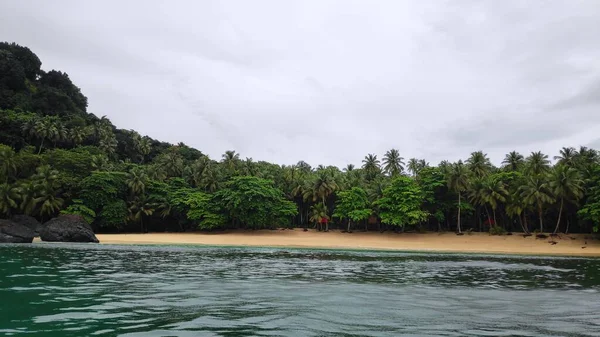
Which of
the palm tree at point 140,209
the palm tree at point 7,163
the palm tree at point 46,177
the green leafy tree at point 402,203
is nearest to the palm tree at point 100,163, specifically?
the palm tree at point 46,177

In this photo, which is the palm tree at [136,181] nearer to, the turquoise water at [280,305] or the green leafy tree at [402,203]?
the green leafy tree at [402,203]

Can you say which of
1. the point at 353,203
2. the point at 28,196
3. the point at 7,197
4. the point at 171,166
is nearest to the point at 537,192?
the point at 353,203

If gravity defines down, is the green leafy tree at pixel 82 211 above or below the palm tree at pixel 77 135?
below

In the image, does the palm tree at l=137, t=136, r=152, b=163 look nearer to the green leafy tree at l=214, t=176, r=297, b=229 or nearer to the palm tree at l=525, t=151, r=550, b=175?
the green leafy tree at l=214, t=176, r=297, b=229

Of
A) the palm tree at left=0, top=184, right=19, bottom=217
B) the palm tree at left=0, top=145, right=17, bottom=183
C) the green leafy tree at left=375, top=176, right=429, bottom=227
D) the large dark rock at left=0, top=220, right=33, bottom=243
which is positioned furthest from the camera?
the palm tree at left=0, top=145, right=17, bottom=183

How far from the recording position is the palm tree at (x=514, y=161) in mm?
83200

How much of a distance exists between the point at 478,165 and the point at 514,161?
9.07m

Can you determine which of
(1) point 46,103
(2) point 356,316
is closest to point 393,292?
(2) point 356,316

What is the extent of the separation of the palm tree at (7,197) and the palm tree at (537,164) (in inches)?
3350

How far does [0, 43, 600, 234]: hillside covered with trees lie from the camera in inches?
2726

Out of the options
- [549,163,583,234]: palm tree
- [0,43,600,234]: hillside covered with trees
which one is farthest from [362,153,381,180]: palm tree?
[549,163,583,234]: palm tree

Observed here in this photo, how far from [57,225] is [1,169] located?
29.8 metres

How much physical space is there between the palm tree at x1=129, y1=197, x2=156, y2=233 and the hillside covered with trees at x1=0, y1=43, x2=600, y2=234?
0.22m

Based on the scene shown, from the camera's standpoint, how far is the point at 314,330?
9250 millimetres
